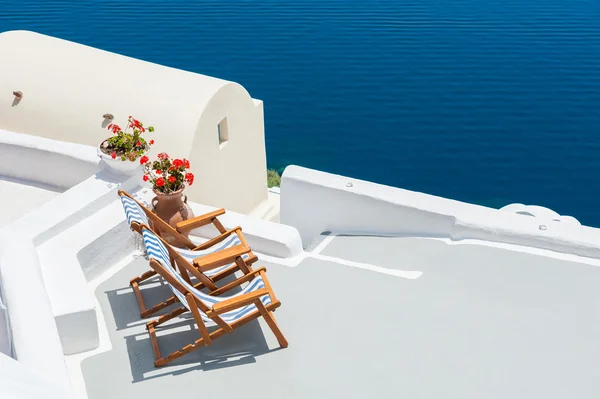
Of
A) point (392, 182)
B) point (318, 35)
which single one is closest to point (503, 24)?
point (318, 35)

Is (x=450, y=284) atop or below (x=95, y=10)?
below

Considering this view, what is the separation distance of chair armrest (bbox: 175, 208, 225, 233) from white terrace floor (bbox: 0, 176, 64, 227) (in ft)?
8.04

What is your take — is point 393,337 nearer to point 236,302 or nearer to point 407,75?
point 236,302

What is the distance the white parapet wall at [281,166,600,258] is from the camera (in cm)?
759

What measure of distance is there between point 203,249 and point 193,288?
124 centimetres

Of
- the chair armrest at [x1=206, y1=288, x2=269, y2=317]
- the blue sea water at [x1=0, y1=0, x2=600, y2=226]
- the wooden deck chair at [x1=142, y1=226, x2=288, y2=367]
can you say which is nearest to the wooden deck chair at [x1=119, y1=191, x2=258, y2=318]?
the wooden deck chair at [x1=142, y1=226, x2=288, y2=367]

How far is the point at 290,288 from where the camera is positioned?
279 inches

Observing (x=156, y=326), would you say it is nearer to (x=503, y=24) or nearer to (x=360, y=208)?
(x=360, y=208)

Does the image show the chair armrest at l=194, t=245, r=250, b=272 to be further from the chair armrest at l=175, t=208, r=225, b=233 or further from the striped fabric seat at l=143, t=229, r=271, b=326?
the chair armrest at l=175, t=208, r=225, b=233

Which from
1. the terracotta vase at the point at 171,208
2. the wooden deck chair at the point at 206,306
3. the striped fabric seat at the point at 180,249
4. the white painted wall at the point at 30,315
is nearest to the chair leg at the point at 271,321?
the wooden deck chair at the point at 206,306

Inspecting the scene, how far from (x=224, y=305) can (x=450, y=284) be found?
2449 mm

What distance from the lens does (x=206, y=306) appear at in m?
5.93

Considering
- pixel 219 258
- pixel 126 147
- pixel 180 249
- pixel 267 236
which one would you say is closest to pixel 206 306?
pixel 219 258

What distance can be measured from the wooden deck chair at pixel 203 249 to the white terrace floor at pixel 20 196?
2305 mm
